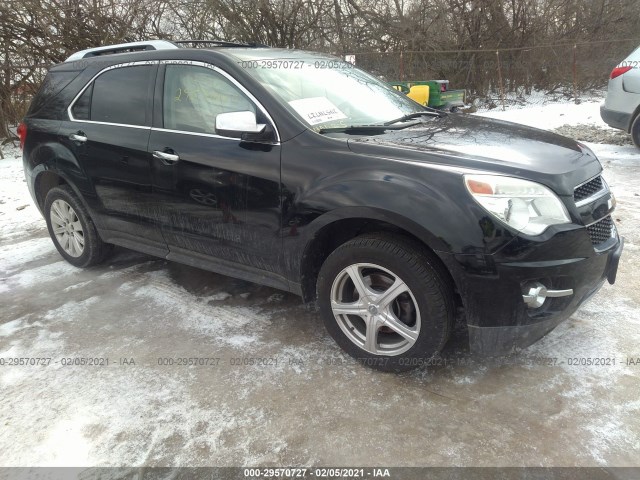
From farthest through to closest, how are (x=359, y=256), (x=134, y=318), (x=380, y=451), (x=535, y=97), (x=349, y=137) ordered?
(x=535, y=97)
(x=134, y=318)
(x=349, y=137)
(x=359, y=256)
(x=380, y=451)

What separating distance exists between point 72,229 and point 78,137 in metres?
0.93

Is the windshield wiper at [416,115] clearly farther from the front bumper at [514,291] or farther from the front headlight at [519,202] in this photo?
the front bumper at [514,291]

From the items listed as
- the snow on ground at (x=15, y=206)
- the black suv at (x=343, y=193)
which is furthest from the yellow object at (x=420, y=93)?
the snow on ground at (x=15, y=206)

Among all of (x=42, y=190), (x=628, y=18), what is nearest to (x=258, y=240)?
(x=42, y=190)

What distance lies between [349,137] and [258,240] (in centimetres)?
83

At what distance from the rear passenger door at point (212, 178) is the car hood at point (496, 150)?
645 mm

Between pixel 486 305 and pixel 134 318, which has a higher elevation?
pixel 486 305

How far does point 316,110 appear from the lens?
2.96 metres

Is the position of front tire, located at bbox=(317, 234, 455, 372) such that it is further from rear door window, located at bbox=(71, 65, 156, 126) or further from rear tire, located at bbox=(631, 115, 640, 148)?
rear tire, located at bbox=(631, 115, 640, 148)

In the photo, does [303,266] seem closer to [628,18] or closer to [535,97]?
[535,97]

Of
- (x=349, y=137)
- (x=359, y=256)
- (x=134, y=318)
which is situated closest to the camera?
(x=359, y=256)

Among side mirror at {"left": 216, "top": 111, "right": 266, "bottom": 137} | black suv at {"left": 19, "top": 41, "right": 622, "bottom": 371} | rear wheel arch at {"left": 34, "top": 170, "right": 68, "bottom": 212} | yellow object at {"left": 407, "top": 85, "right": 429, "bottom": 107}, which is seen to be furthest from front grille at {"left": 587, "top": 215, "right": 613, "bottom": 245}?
yellow object at {"left": 407, "top": 85, "right": 429, "bottom": 107}

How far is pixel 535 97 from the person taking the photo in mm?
14570

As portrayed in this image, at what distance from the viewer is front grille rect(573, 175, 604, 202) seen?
2.44 metres
